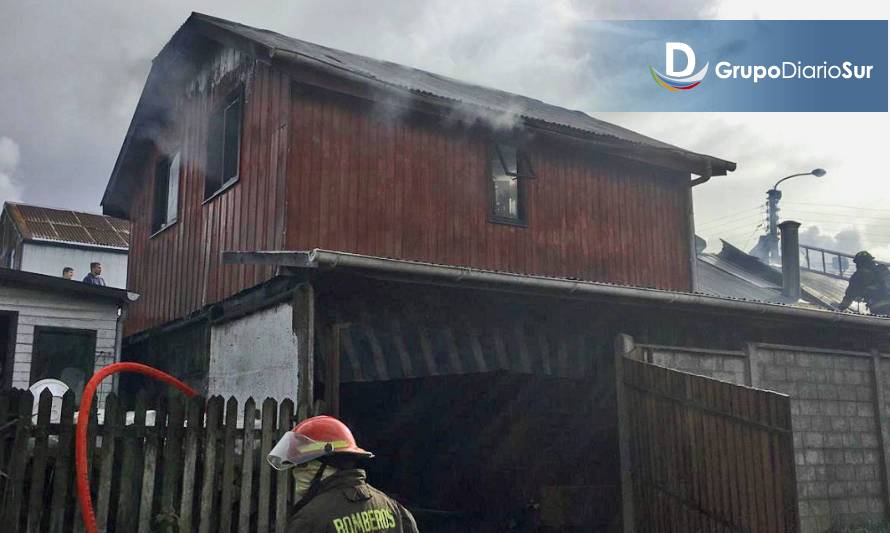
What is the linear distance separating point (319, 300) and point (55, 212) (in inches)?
979

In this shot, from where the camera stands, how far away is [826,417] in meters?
11.2

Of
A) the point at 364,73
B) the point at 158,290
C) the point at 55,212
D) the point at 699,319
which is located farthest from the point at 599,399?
the point at 55,212

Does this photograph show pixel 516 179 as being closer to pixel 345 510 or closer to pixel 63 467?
pixel 63 467

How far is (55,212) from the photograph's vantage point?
29.5 m

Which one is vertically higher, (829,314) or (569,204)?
(569,204)

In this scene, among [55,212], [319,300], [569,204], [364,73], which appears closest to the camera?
[319,300]

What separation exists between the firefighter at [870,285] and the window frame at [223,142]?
1419 cm

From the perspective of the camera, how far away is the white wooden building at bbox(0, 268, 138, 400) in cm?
1265

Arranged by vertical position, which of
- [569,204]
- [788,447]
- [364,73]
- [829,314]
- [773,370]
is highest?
[364,73]

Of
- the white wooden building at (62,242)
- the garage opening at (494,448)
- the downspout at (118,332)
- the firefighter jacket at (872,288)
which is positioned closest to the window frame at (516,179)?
the garage opening at (494,448)

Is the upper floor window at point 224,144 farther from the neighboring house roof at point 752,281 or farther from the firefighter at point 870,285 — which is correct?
the firefighter at point 870,285

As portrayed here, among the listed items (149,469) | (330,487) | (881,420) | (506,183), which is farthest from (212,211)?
(881,420)

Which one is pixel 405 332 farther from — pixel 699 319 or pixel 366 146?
pixel 699 319

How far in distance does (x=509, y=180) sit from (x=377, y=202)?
2472mm
